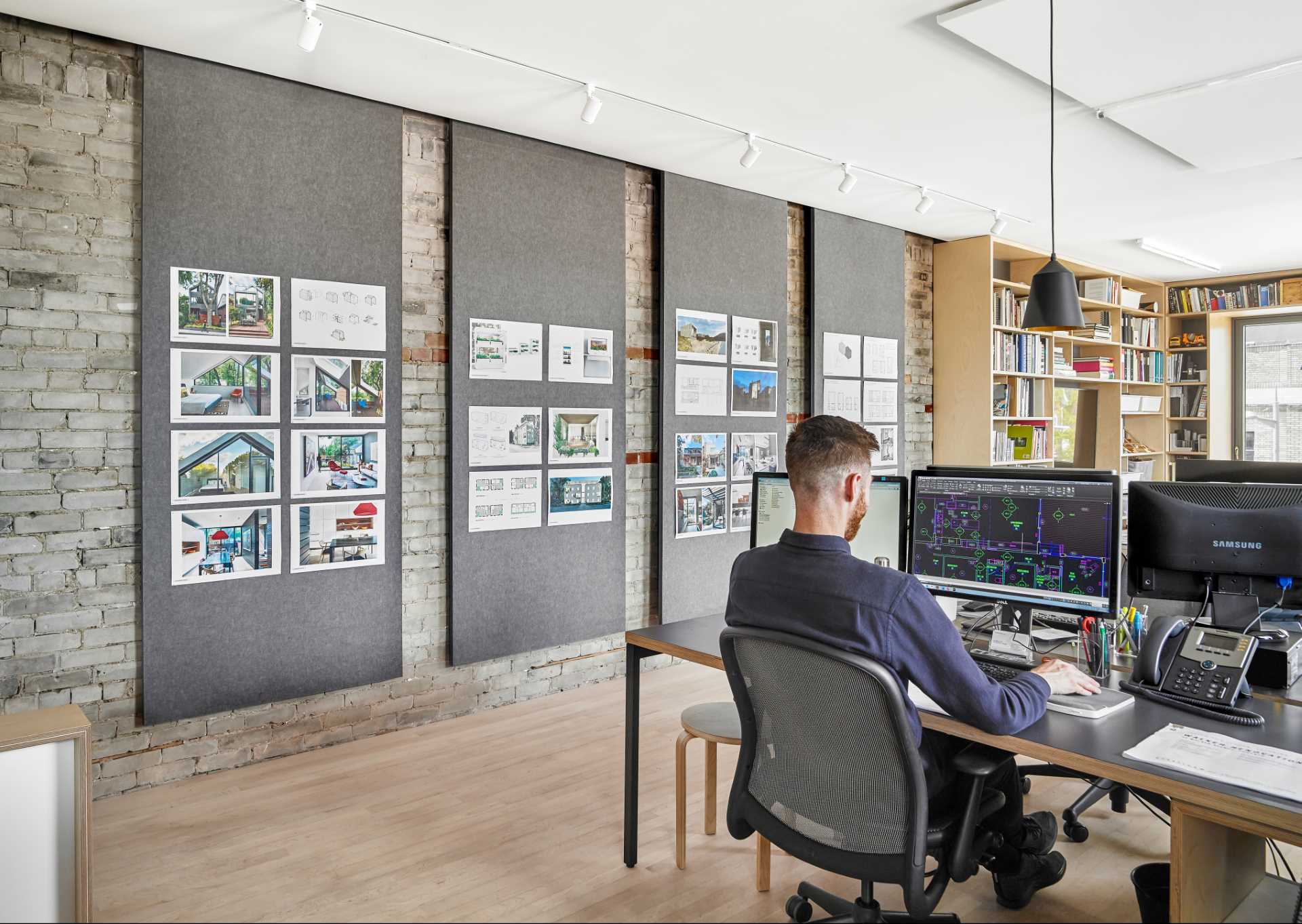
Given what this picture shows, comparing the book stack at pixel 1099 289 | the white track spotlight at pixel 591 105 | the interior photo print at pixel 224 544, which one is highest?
the white track spotlight at pixel 591 105

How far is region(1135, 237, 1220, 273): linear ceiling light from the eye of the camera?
672 centimetres

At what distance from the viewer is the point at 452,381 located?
404 centimetres

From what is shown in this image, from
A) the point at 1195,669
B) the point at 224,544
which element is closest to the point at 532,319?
the point at 224,544

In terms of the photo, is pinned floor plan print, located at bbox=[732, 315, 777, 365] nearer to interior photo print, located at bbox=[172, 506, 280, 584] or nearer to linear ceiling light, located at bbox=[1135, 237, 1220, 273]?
interior photo print, located at bbox=[172, 506, 280, 584]

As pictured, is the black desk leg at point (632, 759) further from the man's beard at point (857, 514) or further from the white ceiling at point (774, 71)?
the white ceiling at point (774, 71)

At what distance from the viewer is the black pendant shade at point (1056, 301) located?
3.59 meters

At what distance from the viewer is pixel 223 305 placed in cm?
342

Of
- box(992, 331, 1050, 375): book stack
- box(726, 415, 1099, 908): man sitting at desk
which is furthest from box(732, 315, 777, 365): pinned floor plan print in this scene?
box(726, 415, 1099, 908): man sitting at desk

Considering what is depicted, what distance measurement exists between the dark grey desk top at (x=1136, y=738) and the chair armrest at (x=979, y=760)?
5cm

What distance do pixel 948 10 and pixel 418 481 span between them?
2906mm

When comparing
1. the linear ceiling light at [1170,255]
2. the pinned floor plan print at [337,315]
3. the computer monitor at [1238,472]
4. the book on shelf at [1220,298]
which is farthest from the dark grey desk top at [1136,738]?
the book on shelf at [1220,298]

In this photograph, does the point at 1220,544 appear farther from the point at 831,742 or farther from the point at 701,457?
the point at 701,457

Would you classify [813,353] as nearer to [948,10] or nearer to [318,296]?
[948,10]

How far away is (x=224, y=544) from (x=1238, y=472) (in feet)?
12.4
